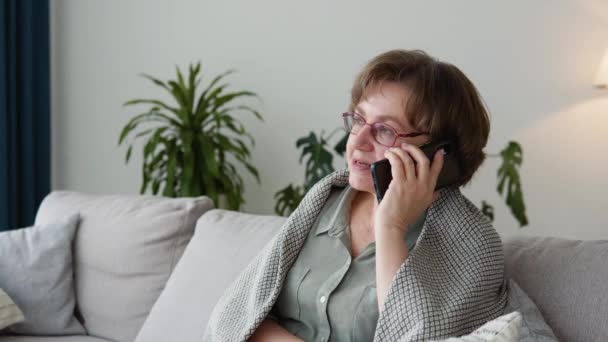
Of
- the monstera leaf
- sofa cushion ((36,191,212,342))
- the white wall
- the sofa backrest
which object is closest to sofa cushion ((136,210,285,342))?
the sofa backrest

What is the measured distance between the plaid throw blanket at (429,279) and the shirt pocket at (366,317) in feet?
0.39

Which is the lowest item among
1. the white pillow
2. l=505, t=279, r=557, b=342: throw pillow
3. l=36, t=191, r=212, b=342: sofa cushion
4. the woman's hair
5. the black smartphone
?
l=36, t=191, r=212, b=342: sofa cushion

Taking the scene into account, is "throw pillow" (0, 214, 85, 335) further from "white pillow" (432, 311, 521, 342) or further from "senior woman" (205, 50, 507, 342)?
"white pillow" (432, 311, 521, 342)

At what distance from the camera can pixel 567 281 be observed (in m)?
1.38

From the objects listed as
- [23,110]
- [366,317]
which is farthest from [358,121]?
[23,110]

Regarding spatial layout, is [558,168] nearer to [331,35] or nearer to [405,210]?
[331,35]

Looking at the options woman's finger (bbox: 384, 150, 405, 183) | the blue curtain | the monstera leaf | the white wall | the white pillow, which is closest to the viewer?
the white pillow

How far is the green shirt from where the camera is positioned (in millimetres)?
1386

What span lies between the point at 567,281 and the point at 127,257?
1331mm

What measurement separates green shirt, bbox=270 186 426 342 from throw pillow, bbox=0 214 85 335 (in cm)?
97

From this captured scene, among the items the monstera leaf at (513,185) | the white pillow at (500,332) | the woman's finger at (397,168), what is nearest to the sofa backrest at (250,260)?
the woman's finger at (397,168)

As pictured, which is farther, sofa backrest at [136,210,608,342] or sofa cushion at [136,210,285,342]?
sofa cushion at [136,210,285,342]

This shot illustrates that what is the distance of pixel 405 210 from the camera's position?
4.41 ft

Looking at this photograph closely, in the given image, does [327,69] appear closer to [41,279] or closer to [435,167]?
[41,279]
